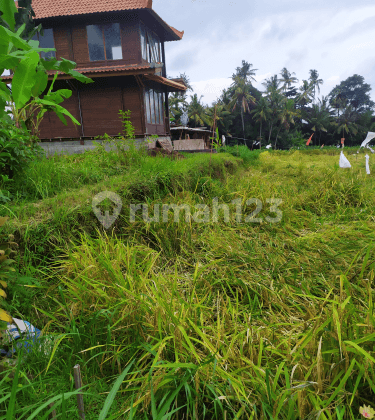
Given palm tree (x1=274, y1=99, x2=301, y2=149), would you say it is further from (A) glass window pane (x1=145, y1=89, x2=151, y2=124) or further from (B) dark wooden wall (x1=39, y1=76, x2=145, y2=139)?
(B) dark wooden wall (x1=39, y1=76, x2=145, y2=139)

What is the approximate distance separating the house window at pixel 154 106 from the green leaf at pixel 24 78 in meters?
10.3

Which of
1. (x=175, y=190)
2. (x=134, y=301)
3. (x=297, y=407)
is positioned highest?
(x=175, y=190)

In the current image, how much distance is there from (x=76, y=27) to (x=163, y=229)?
10648 mm

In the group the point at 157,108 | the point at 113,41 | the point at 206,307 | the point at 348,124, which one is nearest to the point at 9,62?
the point at 206,307

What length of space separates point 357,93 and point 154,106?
48430mm

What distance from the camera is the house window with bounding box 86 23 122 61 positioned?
9.84 m

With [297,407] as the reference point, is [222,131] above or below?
above

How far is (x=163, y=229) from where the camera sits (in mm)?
2631

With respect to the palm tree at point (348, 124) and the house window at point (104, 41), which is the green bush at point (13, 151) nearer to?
the house window at point (104, 41)

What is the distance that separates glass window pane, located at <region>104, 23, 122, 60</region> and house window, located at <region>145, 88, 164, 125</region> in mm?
1584

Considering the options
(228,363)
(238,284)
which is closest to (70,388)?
(228,363)

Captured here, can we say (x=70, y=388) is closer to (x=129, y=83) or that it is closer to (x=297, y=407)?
(x=297, y=407)

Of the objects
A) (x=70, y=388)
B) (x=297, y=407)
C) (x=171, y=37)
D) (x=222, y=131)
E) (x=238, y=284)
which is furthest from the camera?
(x=222, y=131)

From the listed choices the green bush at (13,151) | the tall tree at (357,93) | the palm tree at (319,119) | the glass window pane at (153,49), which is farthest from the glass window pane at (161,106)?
the tall tree at (357,93)
